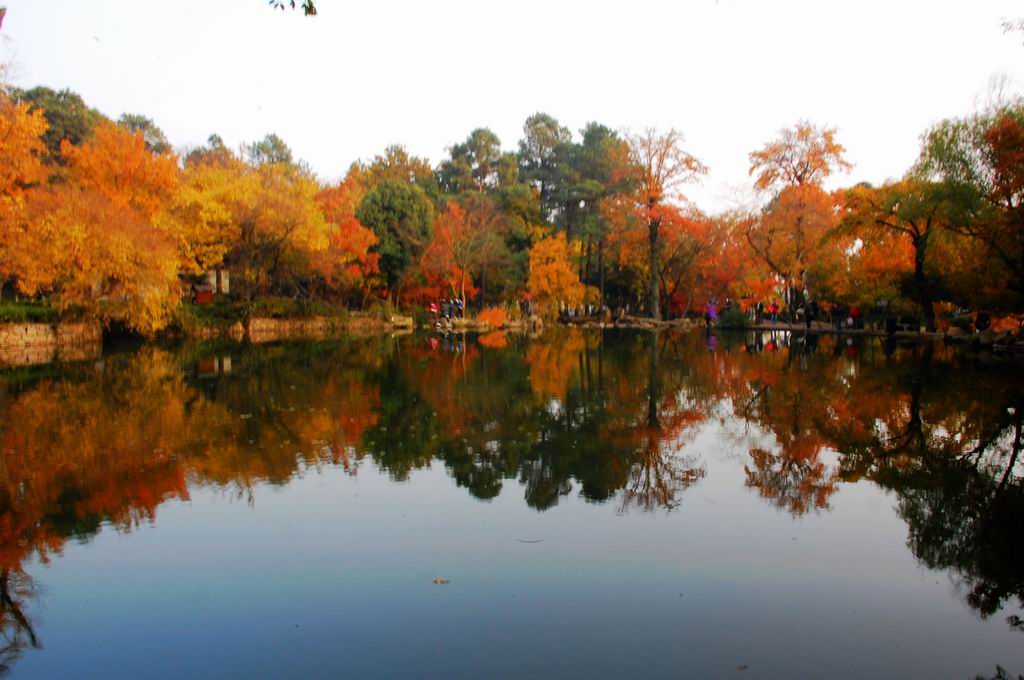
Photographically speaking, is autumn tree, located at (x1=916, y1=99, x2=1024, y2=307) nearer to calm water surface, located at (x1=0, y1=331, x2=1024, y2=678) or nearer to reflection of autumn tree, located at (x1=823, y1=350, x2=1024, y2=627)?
reflection of autumn tree, located at (x1=823, y1=350, x2=1024, y2=627)

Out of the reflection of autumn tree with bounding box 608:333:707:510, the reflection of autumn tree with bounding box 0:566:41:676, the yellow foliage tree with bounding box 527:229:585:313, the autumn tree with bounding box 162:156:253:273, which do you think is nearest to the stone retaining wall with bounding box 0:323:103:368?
the autumn tree with bounding box 162:156:253:273

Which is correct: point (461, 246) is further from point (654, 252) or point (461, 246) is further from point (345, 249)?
point (654, 252)

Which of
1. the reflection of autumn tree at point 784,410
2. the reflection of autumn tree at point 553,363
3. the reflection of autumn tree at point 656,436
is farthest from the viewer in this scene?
the reflection of autumn tree at point 553,363

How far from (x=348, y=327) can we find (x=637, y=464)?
96.5 feet

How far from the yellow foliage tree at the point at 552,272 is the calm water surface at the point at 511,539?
98.9ft

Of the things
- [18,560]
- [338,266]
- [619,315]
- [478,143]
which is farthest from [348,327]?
[18,560]

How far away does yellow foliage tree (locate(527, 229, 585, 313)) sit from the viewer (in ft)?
135

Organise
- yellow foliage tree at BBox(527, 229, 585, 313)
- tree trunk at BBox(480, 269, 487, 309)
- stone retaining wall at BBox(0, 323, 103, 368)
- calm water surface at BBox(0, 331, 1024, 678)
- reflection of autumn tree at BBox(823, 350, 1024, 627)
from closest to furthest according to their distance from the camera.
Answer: calm water surface at BBox(0, 331, 1024, 678)
reflection of autumn tree at BBox(823, 350, 1024, 627)
stone retaining wall at BBox(0, 323, 103, 368)
tree trunk at BBox(480, 269, 487, 309)
yellow foliage tree at BBox(527, 229, 585, 313)

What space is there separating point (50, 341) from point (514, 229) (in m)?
24.0

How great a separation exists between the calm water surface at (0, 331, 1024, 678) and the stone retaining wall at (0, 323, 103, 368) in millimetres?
11378

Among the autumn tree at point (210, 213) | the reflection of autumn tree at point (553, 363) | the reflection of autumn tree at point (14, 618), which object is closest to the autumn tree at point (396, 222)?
the autumn tree at point (210, 213)

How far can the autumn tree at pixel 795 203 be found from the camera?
34719mm

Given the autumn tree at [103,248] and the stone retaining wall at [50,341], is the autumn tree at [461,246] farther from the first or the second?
the stone retaining wall at [50,341]

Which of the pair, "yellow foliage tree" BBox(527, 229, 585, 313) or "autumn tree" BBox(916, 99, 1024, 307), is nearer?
"autumn tree" BBox(916, 99, 1024, 307)
